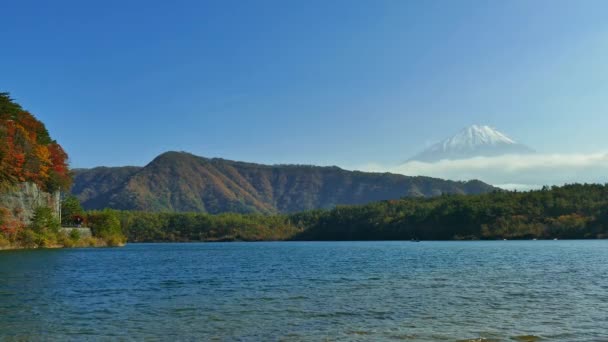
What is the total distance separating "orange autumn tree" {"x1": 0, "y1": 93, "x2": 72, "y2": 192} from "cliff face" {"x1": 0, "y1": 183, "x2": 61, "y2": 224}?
1557 mm

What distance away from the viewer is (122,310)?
33031 mm

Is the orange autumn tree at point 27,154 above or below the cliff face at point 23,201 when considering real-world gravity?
above

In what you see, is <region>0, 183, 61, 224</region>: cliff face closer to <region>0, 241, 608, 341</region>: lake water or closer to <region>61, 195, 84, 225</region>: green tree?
<region>61, 195, 84, 225</region>: green tree

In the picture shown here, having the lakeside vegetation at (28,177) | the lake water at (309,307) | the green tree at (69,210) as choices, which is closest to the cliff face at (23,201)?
the lakeside vegetation at (28,177)

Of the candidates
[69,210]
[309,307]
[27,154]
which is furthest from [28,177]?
[309,307]

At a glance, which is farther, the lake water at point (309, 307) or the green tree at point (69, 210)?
the green tree at point (69, 210)

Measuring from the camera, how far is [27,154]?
361ft

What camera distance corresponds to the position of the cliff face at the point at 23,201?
105m

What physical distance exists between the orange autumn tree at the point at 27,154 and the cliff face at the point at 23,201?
1557 mm

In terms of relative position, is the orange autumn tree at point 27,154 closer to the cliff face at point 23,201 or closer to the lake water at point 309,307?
the cliff face at point 23,201

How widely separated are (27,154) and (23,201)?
9175mm

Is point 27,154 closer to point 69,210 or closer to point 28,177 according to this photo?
point 28,177

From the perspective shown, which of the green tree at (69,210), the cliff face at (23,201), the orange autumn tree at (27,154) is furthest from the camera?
the green tree at (69,210)

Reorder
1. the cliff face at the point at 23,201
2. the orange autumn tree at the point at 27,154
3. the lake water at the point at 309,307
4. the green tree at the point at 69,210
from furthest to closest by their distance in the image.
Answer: the green tree at the point at 69,210
the cliff face at the point at 23,201
the orange autumn tree at the point at 27,154
the lake water at the point at 309,307
